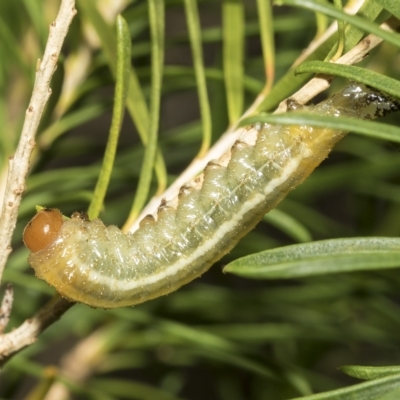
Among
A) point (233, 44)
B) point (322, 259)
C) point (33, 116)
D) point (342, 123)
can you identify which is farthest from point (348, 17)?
point (233, 44)

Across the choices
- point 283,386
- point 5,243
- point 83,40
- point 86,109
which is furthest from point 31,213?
point 283,386

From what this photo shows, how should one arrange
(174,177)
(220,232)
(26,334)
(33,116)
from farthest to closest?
1. (174,177)
2. (220,232)
3. (26,334)
4. (33,116)

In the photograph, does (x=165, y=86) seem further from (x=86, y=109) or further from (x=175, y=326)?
(x=175, y=326)

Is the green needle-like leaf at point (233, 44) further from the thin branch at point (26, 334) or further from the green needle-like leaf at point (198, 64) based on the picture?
the thin branch at point (26, 334)

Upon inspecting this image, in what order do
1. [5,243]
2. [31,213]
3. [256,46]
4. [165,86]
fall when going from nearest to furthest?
[5,243] < [31,213] < [165,86] < [256,46]

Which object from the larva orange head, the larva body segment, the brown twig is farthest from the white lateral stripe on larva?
the brown twig

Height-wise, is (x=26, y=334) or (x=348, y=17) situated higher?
(x=348, y=17)

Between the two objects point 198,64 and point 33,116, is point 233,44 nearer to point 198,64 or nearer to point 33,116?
point 198,64
